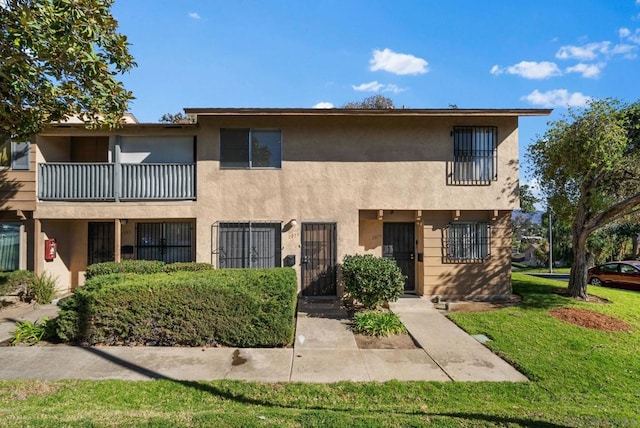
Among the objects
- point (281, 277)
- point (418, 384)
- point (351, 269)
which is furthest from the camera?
point (351, 269)

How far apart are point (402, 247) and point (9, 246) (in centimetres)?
1266

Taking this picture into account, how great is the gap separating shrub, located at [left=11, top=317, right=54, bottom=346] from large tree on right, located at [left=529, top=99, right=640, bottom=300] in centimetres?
1393

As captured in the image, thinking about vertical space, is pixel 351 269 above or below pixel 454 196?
below

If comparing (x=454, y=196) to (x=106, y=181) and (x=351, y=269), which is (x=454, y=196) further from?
(x=106, y=181)

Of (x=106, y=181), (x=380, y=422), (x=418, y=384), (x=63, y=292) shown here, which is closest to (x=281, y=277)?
(x=418, y=384)

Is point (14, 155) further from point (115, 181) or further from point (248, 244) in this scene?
point (248, 244)

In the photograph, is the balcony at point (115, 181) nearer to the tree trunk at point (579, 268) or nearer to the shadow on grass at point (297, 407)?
the shadow on grass at point (297, 407)

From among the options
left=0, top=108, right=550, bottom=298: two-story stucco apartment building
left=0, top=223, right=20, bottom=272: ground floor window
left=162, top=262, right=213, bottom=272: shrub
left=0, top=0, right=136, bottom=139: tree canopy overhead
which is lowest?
left=162, top=262, right=213, bottom=272: shrub

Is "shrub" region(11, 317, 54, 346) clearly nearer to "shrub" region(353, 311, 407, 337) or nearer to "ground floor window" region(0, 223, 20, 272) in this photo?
"ground floor window" region(0, 223, 20, 272)

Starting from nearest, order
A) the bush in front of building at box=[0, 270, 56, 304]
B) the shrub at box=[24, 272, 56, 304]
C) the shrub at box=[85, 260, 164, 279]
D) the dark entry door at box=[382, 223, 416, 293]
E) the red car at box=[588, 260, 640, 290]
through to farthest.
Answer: the shrub at box=[85, 260, 164, 279] < the bush in front of building at box=[0, 270, 56, 304] < the shrub at box=[24, 272, 56, 304] < the dark entry door at box=[382, 223, 416, 293] < the red car at box=[588, 260, 640, 290]

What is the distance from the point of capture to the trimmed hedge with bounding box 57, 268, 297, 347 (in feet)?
21.8

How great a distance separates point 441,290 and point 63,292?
492 inches

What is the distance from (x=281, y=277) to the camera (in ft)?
23.9

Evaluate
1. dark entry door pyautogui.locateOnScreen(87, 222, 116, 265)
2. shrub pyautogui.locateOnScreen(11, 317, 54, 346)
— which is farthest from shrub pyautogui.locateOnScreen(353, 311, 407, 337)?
dark entry door pyautogui.locateOnScreen(87, 222, 116, 265)
